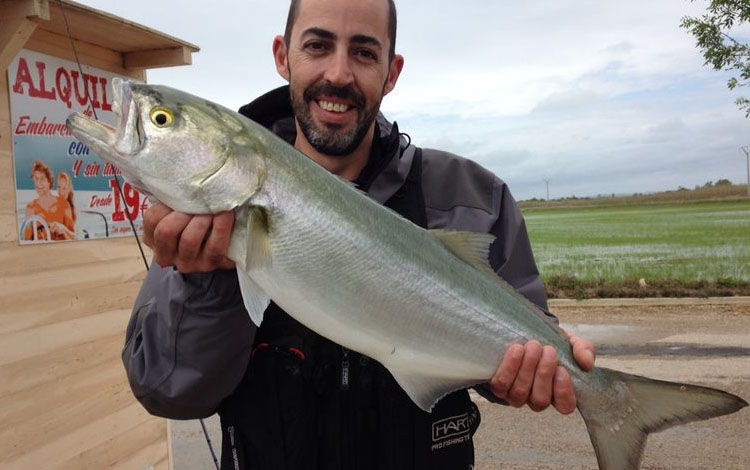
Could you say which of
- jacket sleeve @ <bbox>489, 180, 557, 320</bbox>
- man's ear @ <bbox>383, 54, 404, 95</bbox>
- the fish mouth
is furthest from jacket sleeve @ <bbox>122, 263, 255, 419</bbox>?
man's ear @ <bbox>383, 54, 404, 95</bbox>

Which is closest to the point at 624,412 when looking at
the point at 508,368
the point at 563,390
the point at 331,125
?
the point at 563,390

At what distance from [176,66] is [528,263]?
13.1 ft

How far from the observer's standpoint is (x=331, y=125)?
11.1ft

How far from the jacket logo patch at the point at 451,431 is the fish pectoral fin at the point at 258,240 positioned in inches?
48.4

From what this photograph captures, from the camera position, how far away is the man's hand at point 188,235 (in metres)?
2.54

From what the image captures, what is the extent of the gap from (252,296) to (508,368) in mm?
1161

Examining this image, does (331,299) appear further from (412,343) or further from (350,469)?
(350,469)

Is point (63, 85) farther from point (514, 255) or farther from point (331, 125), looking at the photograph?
point (514, 255)

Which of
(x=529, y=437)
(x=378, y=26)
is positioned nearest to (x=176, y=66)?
(x=378, y=26)

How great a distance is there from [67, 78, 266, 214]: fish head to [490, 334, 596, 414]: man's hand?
4.40ft

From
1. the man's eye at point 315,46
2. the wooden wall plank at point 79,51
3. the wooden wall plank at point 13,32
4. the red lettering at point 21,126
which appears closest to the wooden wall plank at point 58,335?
the red lettering at point 21,126

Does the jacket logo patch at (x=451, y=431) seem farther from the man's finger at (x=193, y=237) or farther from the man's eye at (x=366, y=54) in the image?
the man's eye at (x=366, y=54)

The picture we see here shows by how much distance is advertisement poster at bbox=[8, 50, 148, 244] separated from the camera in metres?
4.84

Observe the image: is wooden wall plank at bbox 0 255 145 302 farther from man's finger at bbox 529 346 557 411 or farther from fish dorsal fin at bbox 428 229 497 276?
man's finger at bbox 529 346 557 411
